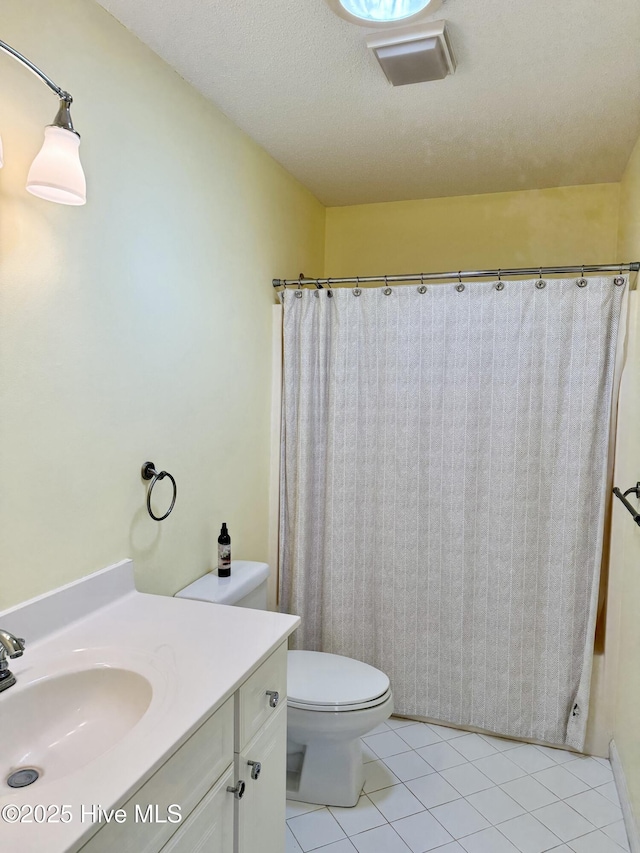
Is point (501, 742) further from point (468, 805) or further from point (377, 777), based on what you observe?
point (377, 777)

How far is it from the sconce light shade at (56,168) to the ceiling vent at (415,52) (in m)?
0.93

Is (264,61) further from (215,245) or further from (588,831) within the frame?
(588,831)

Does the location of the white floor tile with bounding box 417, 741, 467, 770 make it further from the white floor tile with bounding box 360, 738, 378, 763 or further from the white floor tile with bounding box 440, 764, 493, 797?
the white floor tile with bounding box 360, 738, 378, 763

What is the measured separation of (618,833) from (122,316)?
7.12ft

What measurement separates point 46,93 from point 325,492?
5.73 feet

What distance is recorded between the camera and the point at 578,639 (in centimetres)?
226

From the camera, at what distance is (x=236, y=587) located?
1.98 m

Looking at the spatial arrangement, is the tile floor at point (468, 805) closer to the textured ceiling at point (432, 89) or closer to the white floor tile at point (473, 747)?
the white floor tile at point (473, 747)

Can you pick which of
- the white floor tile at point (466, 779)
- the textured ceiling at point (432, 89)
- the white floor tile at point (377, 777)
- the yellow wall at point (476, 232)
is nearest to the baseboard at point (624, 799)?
the white floor tile at point (466, 779)

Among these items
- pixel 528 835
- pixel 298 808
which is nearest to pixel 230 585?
pixel 298 808

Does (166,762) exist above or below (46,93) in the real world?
below

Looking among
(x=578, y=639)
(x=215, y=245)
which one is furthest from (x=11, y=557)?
(x=578, y=639)

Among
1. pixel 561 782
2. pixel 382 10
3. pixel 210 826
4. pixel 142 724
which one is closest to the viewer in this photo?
pixel 142 724

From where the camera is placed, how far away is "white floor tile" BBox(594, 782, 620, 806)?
2.00 metres
